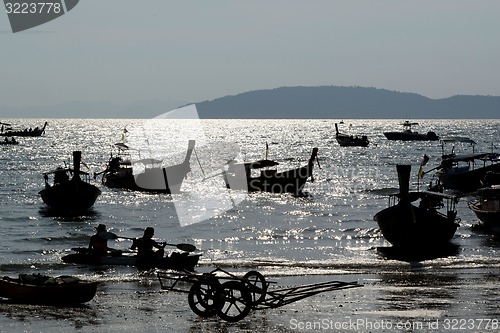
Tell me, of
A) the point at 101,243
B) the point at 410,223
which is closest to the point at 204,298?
the point at 101,243

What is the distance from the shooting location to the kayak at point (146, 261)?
101 ft

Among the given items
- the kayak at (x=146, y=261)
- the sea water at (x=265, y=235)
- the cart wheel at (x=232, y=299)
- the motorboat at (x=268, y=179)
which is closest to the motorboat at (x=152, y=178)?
the sea water at (x=265, y=235)

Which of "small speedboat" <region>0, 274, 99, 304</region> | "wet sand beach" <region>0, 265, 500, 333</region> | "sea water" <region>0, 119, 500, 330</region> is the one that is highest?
"small speedboat" <region>0, 274, 99, 304</region>

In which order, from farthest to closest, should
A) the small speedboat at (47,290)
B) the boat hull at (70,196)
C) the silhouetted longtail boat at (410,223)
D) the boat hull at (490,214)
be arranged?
the boat hull at (70,196)
the boat hull at (490,214)
the silhouetted longtail boat at (410,223)
the small speedboat at (47,290)

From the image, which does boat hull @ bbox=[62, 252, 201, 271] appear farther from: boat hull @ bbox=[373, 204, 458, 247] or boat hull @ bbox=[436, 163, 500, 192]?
boat hull @ bbox=[436, 163, 500, 192]

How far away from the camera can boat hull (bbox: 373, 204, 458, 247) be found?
3728 cm

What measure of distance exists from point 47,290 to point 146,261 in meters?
7.54

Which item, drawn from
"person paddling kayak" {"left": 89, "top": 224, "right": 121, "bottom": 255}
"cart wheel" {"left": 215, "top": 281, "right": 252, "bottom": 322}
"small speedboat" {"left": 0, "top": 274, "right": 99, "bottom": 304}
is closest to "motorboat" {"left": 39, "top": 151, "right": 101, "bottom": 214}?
"person paddling kayak" {"left": 89, "top": 224, "right": 121, "bottom": 255}

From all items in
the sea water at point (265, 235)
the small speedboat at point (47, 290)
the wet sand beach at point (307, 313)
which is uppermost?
the small speedboat at point (47, 290)

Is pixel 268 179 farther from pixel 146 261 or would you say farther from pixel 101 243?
pixel 146 261

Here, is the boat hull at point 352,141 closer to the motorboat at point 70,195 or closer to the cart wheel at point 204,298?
the motorboat at point 70,195

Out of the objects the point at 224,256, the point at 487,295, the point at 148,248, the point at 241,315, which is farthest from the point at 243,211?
the point at 241,315

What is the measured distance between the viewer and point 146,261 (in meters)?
31.0

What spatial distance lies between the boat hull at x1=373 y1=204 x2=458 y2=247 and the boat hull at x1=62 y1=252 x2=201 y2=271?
1073cm
